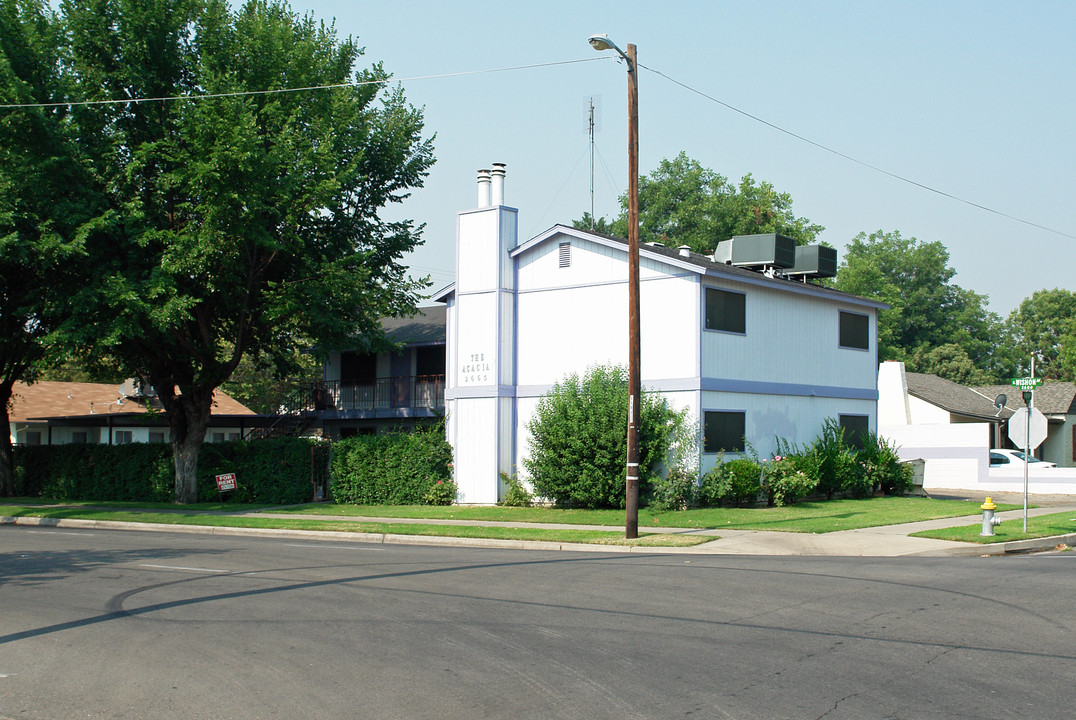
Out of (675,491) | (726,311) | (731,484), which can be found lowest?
(675,491)

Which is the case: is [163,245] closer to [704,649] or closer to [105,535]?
[105,535]

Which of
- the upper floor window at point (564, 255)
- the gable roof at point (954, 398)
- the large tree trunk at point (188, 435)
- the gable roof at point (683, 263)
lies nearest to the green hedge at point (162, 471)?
the large tree trunk at point (188, 435)

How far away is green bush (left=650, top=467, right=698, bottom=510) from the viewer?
25.2 metres

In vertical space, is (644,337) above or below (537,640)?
above

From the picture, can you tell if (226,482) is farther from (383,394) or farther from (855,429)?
(855,429)

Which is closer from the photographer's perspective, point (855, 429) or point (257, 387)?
point (855, 429)

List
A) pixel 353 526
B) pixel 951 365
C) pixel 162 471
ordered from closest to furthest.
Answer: pixel 353 526
pixel 162 471
pixel 951 365

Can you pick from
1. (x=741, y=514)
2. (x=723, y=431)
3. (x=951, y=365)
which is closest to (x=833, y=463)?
(x=723, y=431)

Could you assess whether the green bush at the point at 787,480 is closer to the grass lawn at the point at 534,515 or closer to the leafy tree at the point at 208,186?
the grass lawn at the point at 534,515

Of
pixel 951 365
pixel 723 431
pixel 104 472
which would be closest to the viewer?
pixel 723 431

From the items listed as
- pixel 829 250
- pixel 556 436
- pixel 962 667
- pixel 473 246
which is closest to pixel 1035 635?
pixel 962 667

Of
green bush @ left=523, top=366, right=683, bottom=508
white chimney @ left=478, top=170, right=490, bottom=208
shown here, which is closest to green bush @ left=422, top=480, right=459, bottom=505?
green bush @ left=523, top=366, right=683, bottom=508

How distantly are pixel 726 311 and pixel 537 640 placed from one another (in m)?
19.5

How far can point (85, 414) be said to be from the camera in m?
45.0
